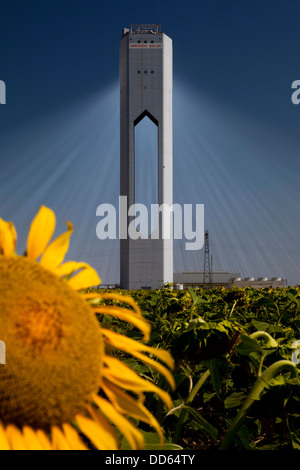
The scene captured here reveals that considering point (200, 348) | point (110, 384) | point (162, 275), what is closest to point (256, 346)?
point (200, 348)

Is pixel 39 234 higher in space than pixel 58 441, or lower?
higher

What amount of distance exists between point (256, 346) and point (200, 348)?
175 millimetres

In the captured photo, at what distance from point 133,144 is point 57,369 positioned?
4292cm

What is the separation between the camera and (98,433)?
0.71 metres

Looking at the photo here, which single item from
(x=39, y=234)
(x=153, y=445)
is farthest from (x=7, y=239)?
(x=153, y=445)

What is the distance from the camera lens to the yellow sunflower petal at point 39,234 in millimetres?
815

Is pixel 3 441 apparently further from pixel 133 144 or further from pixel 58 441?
pixel 133 144

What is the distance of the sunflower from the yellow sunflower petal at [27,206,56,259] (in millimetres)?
59

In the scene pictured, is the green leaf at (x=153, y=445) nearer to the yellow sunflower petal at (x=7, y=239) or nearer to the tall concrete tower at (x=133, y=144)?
the yellow sunflower petal at (x=7, y=239)

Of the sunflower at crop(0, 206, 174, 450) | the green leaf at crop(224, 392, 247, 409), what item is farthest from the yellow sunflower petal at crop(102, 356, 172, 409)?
the green leaf at crop(224, 392, 247, 409)

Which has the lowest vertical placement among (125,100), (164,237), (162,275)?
(162,275)

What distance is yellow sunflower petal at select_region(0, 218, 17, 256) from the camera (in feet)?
2.58

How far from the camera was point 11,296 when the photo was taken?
26.6 inches
